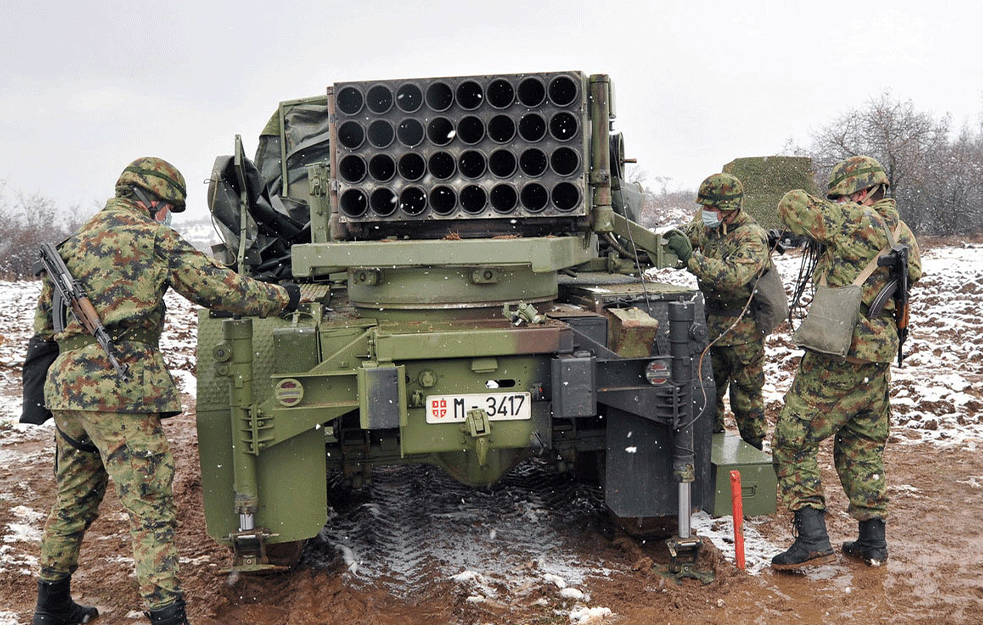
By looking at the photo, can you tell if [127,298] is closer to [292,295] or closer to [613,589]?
[292,295]

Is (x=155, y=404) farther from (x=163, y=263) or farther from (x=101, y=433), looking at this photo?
(x=163, y=263)

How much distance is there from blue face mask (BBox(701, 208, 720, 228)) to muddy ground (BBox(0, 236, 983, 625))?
192cm

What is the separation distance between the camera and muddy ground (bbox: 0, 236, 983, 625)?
3.86m

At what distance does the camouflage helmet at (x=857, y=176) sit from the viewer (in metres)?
4.45

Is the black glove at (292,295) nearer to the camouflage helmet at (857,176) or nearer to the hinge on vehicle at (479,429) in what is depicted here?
the hinge on vehicle at (479,429)

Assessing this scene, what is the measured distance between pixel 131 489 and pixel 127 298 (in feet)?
2.77

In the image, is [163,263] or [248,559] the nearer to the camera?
[163,263]

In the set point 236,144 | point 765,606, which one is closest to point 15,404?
point 236,144

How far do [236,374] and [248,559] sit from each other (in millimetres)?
940

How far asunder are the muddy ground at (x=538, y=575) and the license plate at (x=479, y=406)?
88 centimetres

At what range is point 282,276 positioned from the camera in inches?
256

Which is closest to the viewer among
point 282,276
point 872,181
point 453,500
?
point 872,181

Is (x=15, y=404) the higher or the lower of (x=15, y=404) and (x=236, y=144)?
the lower

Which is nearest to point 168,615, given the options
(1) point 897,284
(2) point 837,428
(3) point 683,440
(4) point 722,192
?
(3) point 683,440
